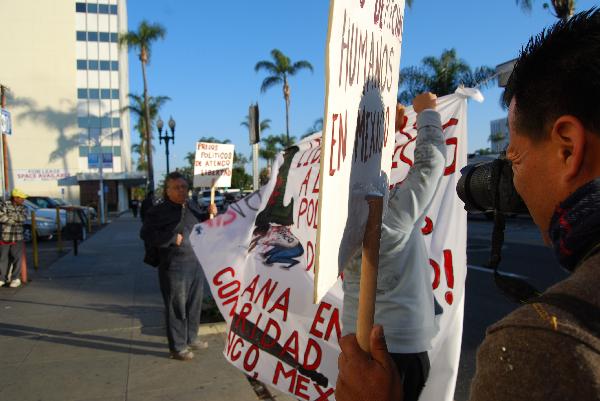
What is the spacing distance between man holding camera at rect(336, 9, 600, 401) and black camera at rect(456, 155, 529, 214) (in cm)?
17

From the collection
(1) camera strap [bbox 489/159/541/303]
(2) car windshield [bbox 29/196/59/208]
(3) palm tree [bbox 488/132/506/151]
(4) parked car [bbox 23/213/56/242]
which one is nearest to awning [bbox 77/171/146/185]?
(2) car windshield [bbox 29/196/59/208]

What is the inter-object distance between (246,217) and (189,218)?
1.42 metres

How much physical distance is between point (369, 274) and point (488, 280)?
7.27 meters

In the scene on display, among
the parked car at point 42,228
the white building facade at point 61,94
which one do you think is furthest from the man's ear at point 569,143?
the white building facade at point 61,94

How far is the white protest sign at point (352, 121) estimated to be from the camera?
3.44 ft

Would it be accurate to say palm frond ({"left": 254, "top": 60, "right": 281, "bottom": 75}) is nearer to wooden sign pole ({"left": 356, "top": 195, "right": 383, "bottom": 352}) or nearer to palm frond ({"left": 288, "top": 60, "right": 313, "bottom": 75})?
palm frond ({"left": 288, "top": 60, "right": 313, "bottom": 75})

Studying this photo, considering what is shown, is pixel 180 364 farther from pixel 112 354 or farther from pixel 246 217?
pixel 246 217

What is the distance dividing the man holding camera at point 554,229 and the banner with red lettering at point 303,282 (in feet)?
5.09

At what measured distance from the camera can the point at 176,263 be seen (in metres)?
4.56

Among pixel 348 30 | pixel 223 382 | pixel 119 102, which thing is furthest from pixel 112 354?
pixel 119 102

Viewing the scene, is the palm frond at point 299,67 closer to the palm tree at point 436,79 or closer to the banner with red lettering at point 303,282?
the palm tree at point 436,79

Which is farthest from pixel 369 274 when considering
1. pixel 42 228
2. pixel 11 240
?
pixel 42 228

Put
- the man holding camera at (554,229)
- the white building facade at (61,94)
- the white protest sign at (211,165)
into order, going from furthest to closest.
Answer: the white building facade at (61,94), the white protest sign at (211,165), the man holding camera at (554,229)

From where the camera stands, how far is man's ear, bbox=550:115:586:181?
835mm
